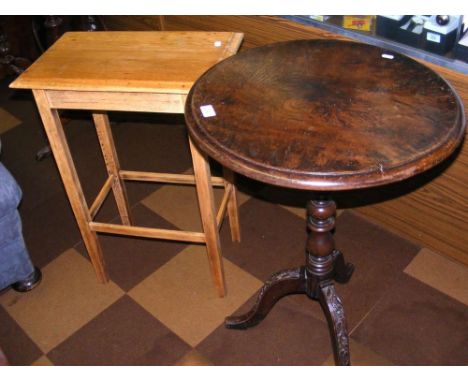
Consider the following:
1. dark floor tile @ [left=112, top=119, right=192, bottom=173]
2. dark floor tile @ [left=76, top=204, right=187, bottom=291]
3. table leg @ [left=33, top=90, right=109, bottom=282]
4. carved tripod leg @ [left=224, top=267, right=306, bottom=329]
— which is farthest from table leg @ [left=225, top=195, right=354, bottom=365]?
dark floor tile @ [left=112, top=119, right=192, bottom=173]

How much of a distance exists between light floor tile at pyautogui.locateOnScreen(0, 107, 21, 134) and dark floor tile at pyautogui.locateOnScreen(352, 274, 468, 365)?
7.38 feet

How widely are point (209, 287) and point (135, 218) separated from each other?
54 cm

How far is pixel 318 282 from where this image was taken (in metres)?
1.72

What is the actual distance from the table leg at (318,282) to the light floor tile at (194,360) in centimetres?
14

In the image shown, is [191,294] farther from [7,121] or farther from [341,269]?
[7,121]

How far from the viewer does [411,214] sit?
2096 millimetres

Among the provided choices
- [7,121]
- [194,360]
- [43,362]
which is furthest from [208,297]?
[7,121]

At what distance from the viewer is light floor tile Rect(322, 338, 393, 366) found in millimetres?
1759

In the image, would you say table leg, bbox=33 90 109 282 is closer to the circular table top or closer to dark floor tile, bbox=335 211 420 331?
the circular table top

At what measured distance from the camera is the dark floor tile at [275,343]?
1.79 m

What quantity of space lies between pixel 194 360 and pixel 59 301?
0.60 meters

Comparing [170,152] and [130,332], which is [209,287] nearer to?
[130,332]

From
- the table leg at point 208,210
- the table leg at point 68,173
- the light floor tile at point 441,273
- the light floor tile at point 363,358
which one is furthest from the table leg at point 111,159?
the light floor tile at point 441,273

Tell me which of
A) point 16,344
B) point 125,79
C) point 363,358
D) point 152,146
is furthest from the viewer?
point 152,146
